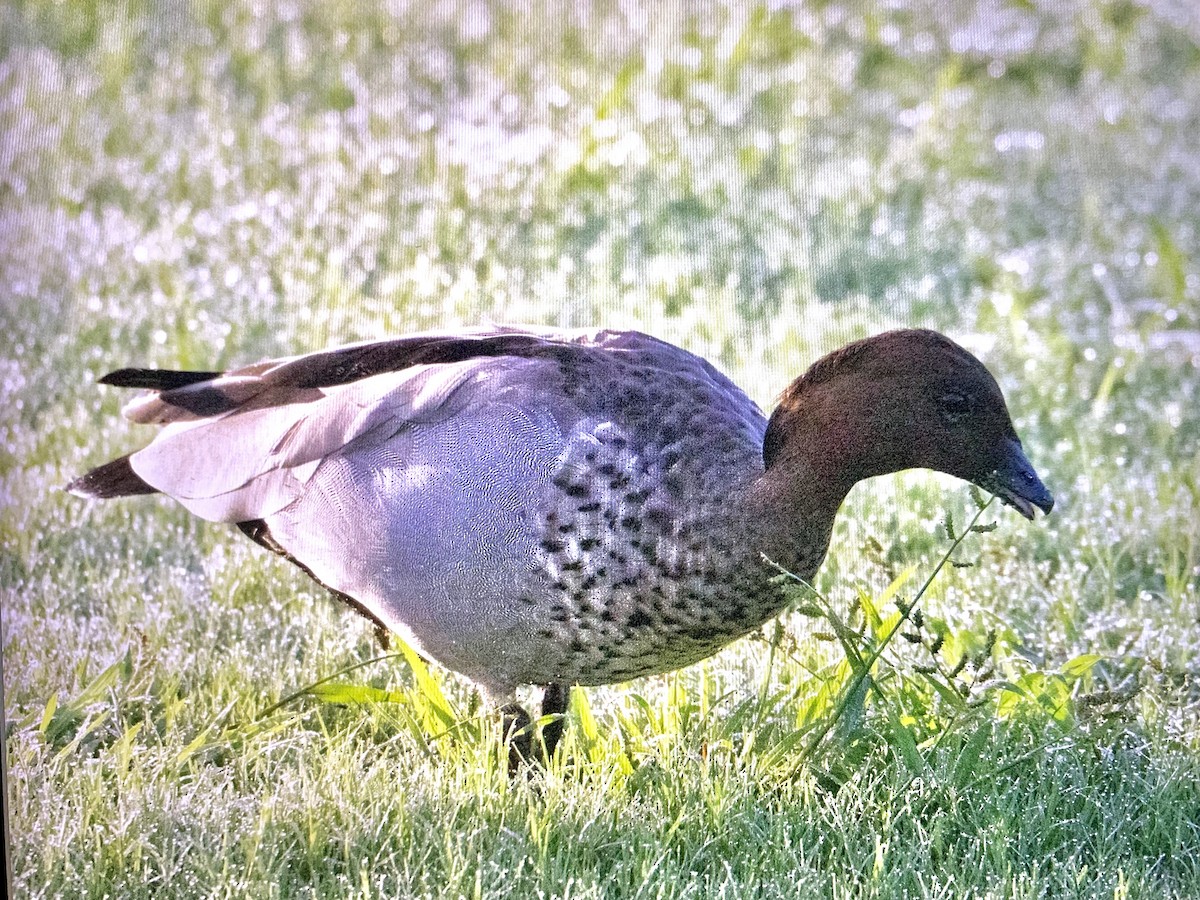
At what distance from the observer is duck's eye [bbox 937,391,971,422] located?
5.98ft

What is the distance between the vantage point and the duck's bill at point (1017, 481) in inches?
73.2

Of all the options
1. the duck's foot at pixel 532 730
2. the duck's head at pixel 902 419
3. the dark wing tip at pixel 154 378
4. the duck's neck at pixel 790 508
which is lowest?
the duck's foot at pixel 532 730

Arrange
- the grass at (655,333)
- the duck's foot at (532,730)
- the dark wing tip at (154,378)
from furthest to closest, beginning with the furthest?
1. the dark wing tip at (154,378)
2. the duck's foot at (532,730)
3. the grass at (655,333)

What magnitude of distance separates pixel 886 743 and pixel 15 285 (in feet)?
4.91

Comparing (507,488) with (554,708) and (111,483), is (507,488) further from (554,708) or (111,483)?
(111,483)

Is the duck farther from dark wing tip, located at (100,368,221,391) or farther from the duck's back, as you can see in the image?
dark wing tip, located at (100,368,221,391)

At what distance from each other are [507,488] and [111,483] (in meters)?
0.63

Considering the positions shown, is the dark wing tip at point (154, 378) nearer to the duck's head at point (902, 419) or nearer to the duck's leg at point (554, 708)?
the duck's leg at point (554, 708)

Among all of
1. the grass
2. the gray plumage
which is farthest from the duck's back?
the grass

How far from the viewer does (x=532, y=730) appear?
1967mm

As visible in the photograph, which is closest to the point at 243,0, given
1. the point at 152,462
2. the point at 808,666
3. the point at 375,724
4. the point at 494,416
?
the point at 152,462

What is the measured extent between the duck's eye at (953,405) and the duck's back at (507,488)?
0.75ft

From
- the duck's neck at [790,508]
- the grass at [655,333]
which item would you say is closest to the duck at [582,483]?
the duck's neck at [790,508]

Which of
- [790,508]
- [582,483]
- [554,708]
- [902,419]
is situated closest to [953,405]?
[902,419]
